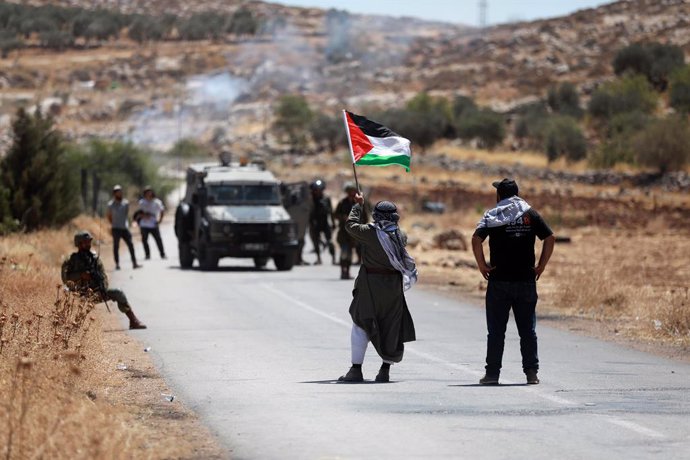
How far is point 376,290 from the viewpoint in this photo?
501 inches

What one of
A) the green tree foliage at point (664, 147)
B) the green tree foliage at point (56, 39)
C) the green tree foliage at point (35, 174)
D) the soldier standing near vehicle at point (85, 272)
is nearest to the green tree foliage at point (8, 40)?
the green tree foliage at point (56, 39)

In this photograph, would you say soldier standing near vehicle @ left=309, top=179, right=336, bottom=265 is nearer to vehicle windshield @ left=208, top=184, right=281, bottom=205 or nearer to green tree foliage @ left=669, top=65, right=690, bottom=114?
vehicle windshield @ left=208, top=184, right=281, bottom=205

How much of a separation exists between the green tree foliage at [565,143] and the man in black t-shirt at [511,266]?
3081 inches

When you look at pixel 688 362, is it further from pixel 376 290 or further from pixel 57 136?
pixel 57 136

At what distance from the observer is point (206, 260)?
30.8 meters

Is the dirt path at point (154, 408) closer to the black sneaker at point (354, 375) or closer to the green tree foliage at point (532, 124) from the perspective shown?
the black sneaker at point (354, 375)

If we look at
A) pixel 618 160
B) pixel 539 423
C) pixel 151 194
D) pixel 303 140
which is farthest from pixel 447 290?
pixel 303 140

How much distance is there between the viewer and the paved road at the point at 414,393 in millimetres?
9469

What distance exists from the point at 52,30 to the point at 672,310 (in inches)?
4112

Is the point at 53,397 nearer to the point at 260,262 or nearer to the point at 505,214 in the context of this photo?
the point at 505,214

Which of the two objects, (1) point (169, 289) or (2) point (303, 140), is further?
(2) point (303, 140)

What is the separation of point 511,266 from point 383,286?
1.12 metres

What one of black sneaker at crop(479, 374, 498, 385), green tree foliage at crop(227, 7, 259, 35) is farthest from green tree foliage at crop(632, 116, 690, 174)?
green tree foliage at crop(227, 7, 259, 35)

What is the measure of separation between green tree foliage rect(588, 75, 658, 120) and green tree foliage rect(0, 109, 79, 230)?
66000 millimetres
